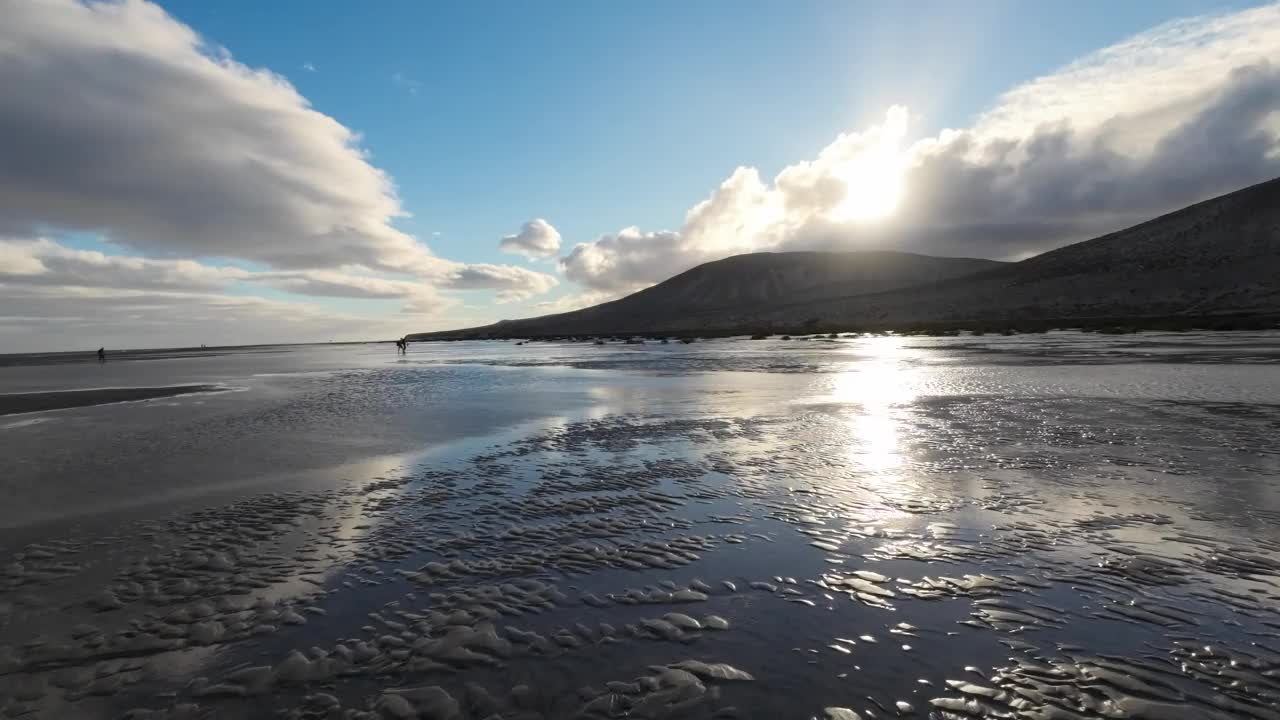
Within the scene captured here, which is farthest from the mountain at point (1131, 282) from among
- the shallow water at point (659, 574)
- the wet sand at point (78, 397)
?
the wet sand at point (78, 397)

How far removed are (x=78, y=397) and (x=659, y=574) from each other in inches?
1579

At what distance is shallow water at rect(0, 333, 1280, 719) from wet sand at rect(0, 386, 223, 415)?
15.3 meters

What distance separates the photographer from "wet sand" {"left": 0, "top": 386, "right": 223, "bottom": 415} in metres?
27.0

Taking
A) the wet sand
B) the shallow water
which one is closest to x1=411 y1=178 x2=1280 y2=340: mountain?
the shallow water

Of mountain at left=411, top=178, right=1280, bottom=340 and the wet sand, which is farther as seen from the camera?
mountain at left=411, top=178, right=1280, bottom=340

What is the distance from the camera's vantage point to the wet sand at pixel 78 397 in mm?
26984

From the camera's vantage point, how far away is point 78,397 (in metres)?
31.0

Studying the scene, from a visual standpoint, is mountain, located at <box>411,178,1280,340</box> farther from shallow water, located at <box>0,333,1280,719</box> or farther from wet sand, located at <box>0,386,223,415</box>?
wet sand, located at <box>0,386,223,415</box>

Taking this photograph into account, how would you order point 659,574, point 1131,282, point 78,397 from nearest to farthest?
point 659,574
point 78,397
point 1131,282

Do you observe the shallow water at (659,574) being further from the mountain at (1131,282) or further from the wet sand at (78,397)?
the mountain at (1131,282)

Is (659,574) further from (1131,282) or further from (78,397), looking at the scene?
(1131,282)

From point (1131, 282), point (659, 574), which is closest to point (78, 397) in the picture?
point (659, 574)

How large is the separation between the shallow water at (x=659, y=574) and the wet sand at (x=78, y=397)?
50.1 feet


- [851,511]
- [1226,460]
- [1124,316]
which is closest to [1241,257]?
[1124,316]
